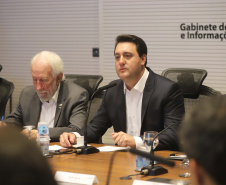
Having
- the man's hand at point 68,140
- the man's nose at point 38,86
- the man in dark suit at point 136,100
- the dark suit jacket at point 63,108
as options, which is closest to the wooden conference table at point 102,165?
the man's hand at point 68,140

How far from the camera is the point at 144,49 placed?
3998 mm

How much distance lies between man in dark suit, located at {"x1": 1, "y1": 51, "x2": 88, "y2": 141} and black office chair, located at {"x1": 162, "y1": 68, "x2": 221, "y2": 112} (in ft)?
→ 3.11

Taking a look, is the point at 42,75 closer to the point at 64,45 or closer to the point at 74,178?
the point at 74,178

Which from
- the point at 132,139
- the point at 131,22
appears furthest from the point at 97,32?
the point at 132,139

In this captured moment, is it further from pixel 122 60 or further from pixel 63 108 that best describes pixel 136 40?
pixel 63 108

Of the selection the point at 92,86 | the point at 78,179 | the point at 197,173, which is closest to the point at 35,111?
the point at 92,86

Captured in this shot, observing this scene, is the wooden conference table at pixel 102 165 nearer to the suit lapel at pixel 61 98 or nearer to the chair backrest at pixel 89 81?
the suit lapel at pixel 61 98

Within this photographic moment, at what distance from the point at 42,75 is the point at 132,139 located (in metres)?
1.38

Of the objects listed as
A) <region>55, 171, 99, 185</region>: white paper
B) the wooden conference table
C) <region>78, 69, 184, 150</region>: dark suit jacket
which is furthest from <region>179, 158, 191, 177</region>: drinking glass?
<region>78, 69, 184, 150</region>: dark suit jacket

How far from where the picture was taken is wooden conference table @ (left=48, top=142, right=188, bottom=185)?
2.48 meters

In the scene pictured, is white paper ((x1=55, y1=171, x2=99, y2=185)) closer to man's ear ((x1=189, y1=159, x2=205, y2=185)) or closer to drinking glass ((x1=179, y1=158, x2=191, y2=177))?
drinking glass ((x1=179, y1=158, x2=191, y2=177))

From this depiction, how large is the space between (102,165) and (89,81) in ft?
5.72

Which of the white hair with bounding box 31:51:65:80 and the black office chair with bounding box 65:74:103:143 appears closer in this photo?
the white hair with bounding box 31:51:65:80

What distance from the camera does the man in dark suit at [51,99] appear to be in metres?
4.08
